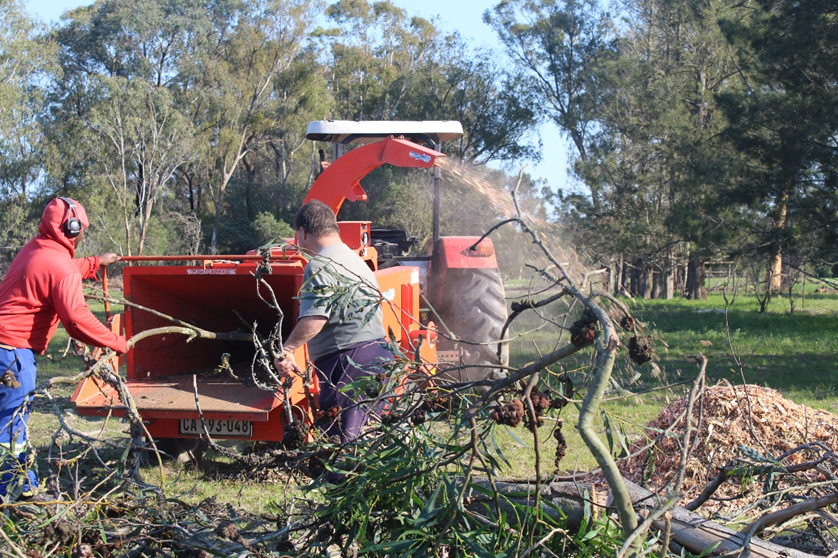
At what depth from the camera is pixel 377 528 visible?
2352 millimetres

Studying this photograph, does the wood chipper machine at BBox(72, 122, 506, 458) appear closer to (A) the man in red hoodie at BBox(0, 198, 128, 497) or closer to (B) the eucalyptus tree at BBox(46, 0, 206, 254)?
(A) the man in red hoodie at BBox(0, 198, 128, 497)

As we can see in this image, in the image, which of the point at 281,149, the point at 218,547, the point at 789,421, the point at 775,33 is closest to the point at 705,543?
the point at 218,547

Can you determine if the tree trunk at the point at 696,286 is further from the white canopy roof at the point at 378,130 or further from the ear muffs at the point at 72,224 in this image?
the ear muffs at the point at 72,224

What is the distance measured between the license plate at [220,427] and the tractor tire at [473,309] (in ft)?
7.58

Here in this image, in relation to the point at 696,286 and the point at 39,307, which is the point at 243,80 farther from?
the point at 39,307

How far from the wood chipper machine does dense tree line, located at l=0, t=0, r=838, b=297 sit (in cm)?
1143

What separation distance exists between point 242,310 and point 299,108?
35.1 m

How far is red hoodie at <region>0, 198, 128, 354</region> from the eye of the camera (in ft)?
14.0

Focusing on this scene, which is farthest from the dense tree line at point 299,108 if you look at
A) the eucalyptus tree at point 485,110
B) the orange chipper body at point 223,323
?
the orange chipper body at point 223,323

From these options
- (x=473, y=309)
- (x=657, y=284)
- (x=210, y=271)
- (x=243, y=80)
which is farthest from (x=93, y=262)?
(x=243, y=80)

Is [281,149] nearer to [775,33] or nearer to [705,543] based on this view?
[775,33]

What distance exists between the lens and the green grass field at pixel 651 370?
303 cm

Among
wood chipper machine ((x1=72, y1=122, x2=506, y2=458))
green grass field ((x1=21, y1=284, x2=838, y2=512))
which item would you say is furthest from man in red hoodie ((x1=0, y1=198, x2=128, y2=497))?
green grass field ((x1=21, y1=284, x2=838, y2=512))

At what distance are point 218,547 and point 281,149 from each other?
140 feet
